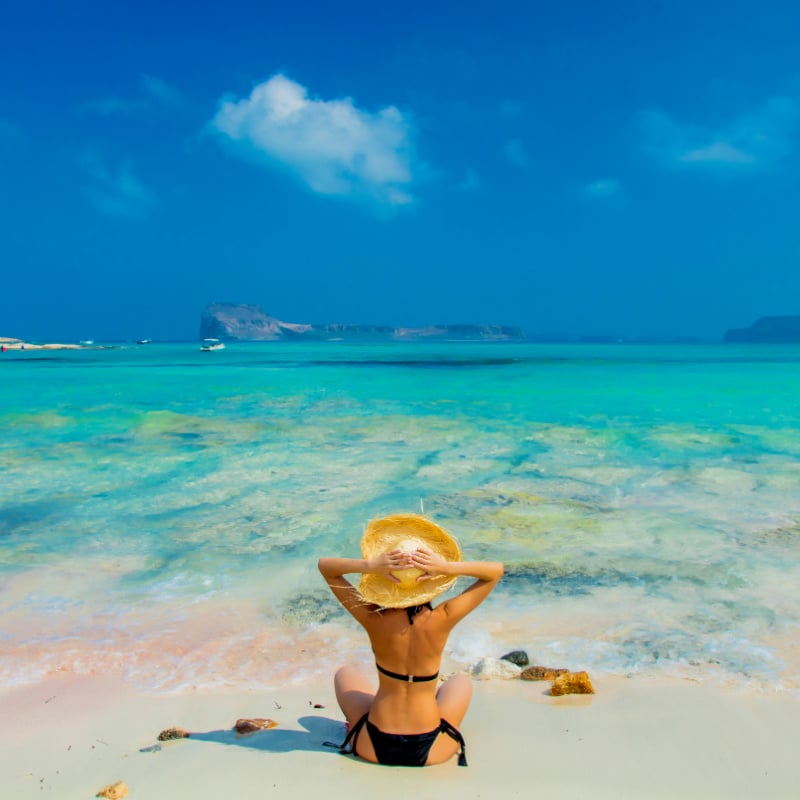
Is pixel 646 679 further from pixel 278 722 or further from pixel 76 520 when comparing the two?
pixel 76 520

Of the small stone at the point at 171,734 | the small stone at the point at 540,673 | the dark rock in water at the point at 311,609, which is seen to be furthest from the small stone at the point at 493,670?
the small stone at the point at 171,734

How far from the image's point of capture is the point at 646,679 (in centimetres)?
563

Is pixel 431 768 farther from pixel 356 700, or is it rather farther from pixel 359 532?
pixel 359 532

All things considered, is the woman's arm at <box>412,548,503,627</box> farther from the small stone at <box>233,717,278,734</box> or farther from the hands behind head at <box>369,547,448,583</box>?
the small stone at <box>233,717,278,734</box>

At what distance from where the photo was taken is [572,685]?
17.5 ft

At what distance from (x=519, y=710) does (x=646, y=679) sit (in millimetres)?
1226

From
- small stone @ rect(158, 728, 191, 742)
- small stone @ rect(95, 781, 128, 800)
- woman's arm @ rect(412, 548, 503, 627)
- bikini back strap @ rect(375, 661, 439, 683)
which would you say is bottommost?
small stone @ rect(158, 728, 191, 742)

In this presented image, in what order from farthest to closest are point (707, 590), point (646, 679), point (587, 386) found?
point (587, 386) → point (707, 590) → point (646, 679)

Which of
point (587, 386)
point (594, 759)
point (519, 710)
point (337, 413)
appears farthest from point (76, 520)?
point (587, 386)

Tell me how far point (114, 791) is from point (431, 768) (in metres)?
1.75

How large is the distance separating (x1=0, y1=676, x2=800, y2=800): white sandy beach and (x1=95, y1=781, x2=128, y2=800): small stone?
Result: 0.05 meters

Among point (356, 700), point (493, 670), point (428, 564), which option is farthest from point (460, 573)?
point (493, 670)

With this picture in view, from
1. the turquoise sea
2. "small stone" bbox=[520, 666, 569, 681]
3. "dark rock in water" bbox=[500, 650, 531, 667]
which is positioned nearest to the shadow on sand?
the turquoise sea

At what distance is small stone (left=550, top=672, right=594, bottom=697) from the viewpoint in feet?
17.4
